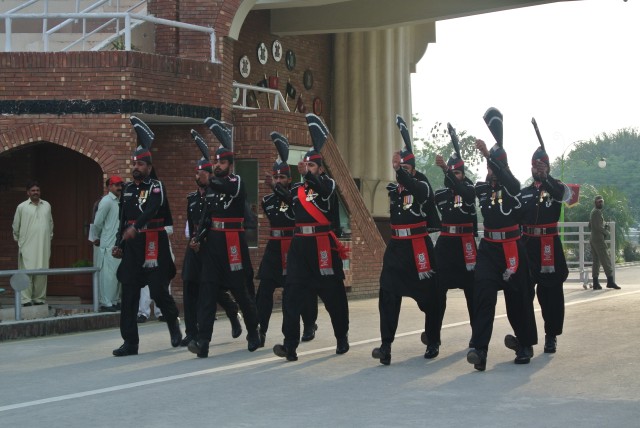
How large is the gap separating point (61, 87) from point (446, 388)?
10.8 m

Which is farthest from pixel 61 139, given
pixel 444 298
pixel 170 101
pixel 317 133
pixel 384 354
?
pixel 384 354

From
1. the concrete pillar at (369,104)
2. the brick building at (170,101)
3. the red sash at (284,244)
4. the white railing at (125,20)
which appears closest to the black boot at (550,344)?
the red sash at (284,244)

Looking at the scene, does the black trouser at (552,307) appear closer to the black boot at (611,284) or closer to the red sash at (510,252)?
the red sash at (510,252)

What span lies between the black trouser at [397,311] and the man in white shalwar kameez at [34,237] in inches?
286

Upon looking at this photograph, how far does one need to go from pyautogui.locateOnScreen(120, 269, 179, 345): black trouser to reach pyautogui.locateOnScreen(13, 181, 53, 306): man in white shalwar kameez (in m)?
5.00

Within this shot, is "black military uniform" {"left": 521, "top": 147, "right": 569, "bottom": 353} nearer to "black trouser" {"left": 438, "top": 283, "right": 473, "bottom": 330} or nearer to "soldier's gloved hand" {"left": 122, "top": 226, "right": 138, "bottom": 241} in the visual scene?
"black trouser" {"left": 438, "top": 283, "right": 473, "bottom": 330}

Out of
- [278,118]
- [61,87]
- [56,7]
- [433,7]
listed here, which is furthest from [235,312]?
[433,7]

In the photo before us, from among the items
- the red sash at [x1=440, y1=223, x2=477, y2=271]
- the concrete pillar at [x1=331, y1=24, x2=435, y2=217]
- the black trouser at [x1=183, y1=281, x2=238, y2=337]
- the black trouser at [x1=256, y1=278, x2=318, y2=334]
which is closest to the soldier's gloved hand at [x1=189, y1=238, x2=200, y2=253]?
the black trouser at [x1=183, y1=281, x2=238, y2=337]

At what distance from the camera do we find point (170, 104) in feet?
68.5

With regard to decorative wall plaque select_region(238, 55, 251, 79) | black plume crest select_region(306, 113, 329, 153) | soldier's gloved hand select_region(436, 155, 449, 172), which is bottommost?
soldier's gloved hand select_region(436, 155, 449, 172)

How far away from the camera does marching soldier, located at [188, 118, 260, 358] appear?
1372cm

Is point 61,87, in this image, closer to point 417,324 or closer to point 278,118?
point 278,118

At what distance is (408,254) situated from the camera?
1303 cm

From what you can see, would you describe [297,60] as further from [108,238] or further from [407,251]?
[407,251]
